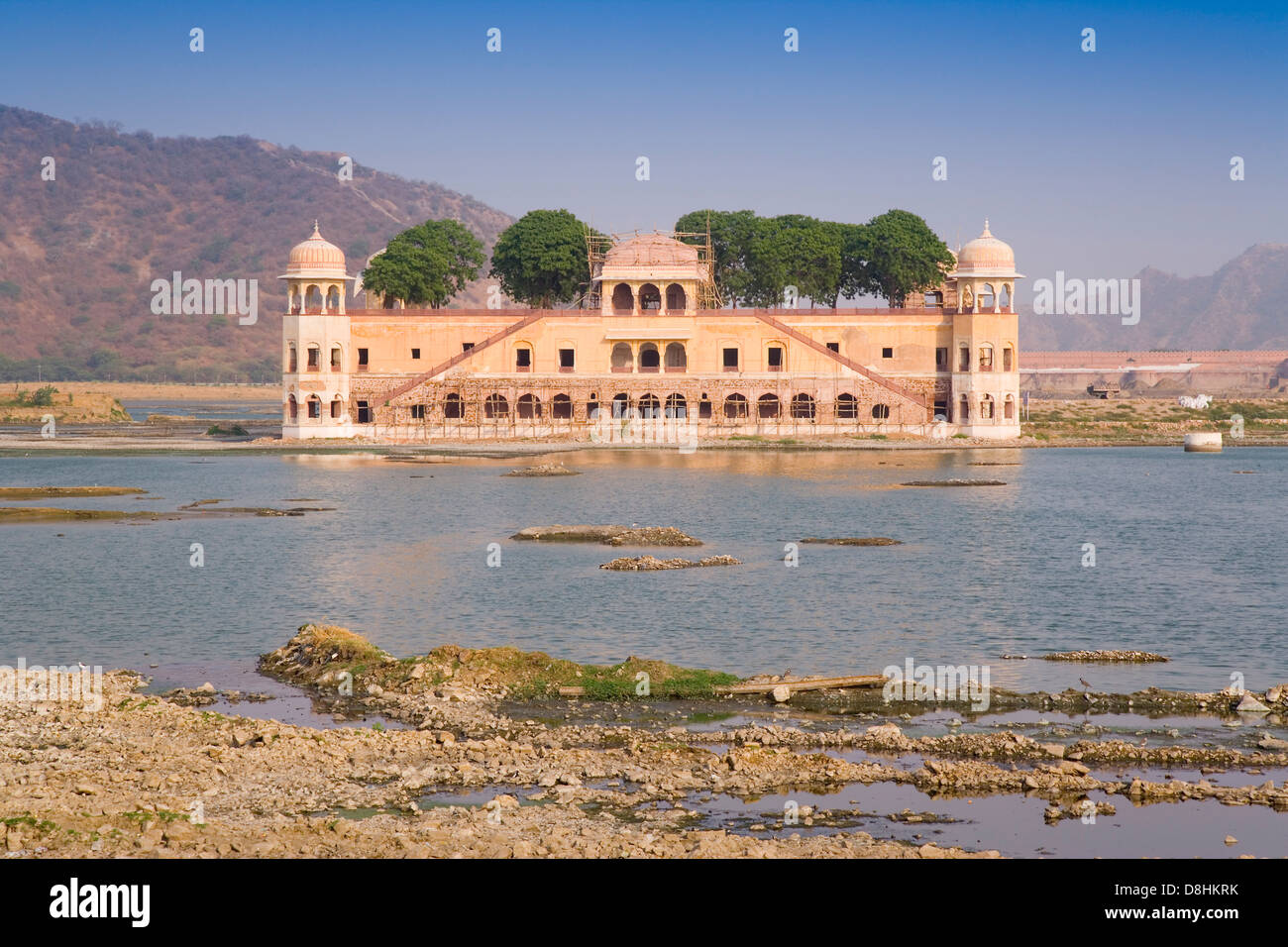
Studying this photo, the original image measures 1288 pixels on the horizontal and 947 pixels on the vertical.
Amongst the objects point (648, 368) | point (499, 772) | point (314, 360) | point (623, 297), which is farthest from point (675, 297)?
point (499, 772)

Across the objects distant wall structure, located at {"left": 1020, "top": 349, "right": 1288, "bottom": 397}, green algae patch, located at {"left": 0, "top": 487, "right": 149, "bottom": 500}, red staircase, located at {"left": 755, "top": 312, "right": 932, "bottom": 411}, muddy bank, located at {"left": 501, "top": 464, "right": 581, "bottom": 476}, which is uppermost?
distant wall structure, located at {"left": 1020, "top": 349, "right": 1288, "bottom": 397}

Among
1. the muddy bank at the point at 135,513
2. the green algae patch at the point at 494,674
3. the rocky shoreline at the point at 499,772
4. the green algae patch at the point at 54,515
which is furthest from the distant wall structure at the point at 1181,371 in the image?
the rocky shoreline at the point at 499,772

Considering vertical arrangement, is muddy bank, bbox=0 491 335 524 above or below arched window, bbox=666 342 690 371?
below

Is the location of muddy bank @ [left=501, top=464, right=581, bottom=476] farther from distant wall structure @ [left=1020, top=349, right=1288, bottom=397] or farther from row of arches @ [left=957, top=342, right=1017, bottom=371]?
distant wall structure @ [left=1020, top=349, right=1288, bottom=397]

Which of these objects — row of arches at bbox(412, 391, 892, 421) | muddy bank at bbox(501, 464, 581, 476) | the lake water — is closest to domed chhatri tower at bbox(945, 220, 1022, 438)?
row of arches at bbox(412, 391, 892, 421)

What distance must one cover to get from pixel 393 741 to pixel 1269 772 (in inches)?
398

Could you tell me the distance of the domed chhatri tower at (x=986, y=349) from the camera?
85438 mm

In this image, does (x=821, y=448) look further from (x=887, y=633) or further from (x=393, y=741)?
(x=393, y=741)

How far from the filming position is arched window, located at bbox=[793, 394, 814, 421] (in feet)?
281

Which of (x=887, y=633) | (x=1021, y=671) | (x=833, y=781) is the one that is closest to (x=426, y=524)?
(x=887, y=633)

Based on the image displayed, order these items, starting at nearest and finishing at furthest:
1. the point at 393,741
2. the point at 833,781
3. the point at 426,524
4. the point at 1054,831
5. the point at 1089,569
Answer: the point at 1054,831, the point at 833,781, the point at 393,741, the point at 1089,569, the point at 426,524

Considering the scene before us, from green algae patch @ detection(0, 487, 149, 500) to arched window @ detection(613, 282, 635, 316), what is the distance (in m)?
42.0

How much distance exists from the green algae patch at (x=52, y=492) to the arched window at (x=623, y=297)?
42.0 m
